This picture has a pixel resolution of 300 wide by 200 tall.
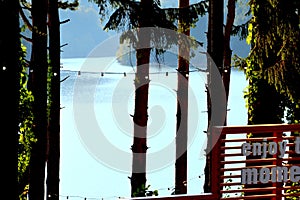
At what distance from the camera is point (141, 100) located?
40.0 feet

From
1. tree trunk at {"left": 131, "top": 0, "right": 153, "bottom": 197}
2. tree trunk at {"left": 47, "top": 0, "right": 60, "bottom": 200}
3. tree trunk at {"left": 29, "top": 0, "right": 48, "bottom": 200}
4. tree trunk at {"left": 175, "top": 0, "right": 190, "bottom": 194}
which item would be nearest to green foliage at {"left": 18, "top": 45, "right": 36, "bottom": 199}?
tree trunk at {"left": 29, "top": 0, "right": 48, "bottom": 200}

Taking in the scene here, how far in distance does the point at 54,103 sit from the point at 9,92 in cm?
424

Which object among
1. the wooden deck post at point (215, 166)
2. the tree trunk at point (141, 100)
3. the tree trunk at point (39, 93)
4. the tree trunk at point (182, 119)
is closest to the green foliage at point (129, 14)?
the tree trunk at point (141, 100)

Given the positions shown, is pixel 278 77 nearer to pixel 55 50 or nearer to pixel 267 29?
pixel 267 29

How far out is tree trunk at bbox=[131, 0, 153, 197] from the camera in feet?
39.3

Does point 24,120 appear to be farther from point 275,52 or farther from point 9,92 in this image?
point 275,52

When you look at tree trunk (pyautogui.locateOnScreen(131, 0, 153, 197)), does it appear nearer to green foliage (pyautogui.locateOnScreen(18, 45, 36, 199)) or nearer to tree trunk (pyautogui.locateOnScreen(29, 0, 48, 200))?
tree trunk (pyautogui.locateOnScreen(29, 0, 48, 200))

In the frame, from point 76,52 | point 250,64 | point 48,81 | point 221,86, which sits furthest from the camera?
point 76,52

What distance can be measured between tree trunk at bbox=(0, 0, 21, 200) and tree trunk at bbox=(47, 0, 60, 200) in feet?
12.1

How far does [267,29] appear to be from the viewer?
916 centimetres

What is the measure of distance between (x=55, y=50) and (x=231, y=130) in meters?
5.60

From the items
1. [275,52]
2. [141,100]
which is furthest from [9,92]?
[141,100]

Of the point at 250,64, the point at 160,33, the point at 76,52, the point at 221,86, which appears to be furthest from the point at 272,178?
the point at 76,52

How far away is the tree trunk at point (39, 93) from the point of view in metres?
10.2
